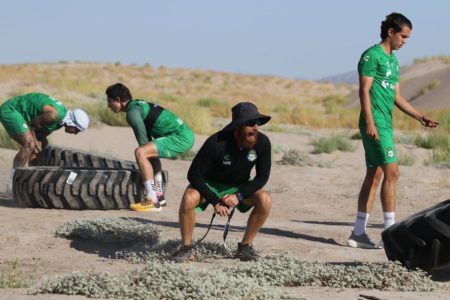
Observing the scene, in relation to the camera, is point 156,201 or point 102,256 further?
point 156,201

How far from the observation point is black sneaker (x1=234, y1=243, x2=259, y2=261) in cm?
771

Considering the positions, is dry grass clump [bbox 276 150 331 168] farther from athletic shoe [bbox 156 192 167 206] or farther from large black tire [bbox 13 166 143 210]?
large black tire [bbox 13 166 143 210]

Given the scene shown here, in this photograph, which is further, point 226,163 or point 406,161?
point 406,161

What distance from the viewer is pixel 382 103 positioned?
855cm

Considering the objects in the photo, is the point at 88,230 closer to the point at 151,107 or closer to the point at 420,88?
the point at 151,107

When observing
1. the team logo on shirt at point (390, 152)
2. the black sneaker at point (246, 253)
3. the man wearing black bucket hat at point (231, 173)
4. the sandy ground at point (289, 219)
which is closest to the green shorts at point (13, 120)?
the sandy ground at point (289, 219)

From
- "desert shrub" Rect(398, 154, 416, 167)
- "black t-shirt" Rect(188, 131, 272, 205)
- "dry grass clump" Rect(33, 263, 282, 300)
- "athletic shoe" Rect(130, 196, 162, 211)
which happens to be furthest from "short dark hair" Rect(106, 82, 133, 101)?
"desert shrub" Rect(398, 154, 416, 167)

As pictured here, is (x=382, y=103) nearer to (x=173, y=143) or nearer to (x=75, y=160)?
(x=173, y=143)

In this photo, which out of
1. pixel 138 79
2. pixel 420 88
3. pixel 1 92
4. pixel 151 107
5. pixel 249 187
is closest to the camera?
pixel 249 187

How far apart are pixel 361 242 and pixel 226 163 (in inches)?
75.2

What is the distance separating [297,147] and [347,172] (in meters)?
3.87

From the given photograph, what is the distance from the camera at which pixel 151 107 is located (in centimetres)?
1067

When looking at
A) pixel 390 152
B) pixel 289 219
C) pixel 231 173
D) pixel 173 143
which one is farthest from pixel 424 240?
pixel 173 143

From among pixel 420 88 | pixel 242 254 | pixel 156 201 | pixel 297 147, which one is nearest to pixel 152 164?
pixel 156 201
